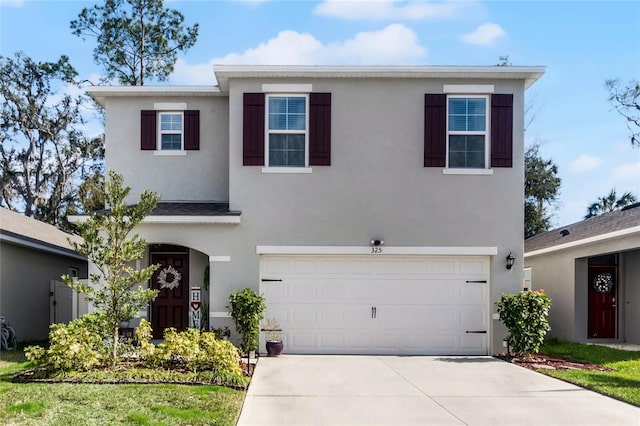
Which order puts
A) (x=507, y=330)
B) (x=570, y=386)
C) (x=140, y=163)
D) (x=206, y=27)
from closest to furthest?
(x=570, y=386) → (x=507, y=330) → (x=140, y=163) → (x=206, y=27)

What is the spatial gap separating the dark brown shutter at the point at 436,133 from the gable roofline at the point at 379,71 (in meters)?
0.63

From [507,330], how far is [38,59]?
78.8 feet

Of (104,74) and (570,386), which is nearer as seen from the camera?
(570,386)

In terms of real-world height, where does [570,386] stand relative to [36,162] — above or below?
below

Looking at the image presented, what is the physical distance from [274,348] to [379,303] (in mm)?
2436

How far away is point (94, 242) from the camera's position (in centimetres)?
1024

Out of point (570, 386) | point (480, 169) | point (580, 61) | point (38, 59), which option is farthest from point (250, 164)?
point (38, 59)

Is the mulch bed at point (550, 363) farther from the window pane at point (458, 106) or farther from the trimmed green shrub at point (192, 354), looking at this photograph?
the trimmed green shrub at point (192, 354)

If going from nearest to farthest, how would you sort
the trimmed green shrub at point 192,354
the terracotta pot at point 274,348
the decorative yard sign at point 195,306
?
the trimmed green shrub at point 192,354
the terracotta pot at point 274,348
the decorative yard sign at point 195,306

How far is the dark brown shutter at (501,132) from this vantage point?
12992 mm

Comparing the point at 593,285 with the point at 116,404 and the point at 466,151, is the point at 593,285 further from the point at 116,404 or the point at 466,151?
the point at 116,404

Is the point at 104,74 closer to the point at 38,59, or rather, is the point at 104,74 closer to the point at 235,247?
the point at 38,59

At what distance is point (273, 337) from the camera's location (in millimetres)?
12844

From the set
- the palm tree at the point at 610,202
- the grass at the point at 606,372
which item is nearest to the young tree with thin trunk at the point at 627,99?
the palm tree at the point at 610,202
